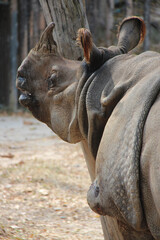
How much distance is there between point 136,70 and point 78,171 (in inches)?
149

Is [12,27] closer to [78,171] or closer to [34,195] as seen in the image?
[78,171]

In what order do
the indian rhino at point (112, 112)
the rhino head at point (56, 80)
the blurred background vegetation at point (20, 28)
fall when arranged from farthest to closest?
the blurred background vegetation at point (20, 28) → the rhino head at point (56, 80) → the indian rhino at point (112, 112)

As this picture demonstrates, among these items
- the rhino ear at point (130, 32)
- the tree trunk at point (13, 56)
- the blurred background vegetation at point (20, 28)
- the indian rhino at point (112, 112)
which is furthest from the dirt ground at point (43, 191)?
the blurred background vegetation at point (20, 28)

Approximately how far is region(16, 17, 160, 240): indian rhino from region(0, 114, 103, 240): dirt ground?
97 centimetres

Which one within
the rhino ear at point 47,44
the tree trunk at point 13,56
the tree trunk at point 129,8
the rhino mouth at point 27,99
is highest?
the rhino ear at point 47,44

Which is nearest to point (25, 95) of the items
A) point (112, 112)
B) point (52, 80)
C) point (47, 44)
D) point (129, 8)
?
point (52, 80)

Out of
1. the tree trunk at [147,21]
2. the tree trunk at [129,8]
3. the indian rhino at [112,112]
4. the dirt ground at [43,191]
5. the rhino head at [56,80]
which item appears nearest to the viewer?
the indian rhino at [112,112]

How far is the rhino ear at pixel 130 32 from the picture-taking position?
8.29ft

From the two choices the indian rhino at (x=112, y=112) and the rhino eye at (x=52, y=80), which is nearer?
the indian rhino at (x=112, y=112)

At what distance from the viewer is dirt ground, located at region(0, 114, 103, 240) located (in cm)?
362

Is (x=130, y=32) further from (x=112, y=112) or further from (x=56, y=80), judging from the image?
(x=112, y=112)

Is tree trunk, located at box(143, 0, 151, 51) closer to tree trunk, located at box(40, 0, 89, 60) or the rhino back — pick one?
tree trunk, located at box(40, 0, 89, 60)

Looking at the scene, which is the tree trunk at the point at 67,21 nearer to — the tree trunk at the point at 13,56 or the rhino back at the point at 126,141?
the rhino back at the point at 126,141

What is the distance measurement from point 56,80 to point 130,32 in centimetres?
55
